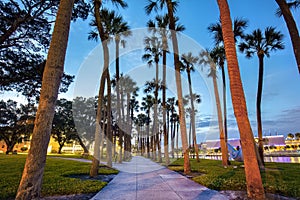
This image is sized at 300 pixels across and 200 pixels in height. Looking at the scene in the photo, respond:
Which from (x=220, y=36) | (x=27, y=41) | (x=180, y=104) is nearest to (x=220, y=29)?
(x=220, y=36)

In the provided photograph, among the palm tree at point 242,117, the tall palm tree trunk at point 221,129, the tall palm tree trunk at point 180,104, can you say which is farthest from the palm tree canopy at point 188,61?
the palm tree at point 242,117

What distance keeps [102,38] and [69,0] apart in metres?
5.99

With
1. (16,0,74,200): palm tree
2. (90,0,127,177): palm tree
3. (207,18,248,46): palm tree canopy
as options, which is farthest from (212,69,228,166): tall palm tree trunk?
(16,0,74,200): palm tree

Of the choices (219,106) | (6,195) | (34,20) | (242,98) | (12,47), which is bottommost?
(6,195)

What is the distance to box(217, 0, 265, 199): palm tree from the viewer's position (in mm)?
4500

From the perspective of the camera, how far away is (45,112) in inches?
124

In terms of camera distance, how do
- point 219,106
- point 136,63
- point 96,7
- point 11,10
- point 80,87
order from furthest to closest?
1. point 136,63
2. point 219,106
3. point 80,87
4. point 96,7
5. point 11,10

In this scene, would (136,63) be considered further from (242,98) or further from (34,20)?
→ (242,98)

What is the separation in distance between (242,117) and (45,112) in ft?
14.8

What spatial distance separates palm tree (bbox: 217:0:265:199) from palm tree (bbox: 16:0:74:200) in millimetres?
4225

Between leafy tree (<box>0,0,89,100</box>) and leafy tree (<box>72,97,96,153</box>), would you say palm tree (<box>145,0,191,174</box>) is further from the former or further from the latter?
leafy tree (<box>72,97,96,153</box>)

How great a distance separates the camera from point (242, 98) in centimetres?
504

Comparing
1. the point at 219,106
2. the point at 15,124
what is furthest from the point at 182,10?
the point at 15,124

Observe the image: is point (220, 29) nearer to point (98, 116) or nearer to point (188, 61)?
point (188, 61)
